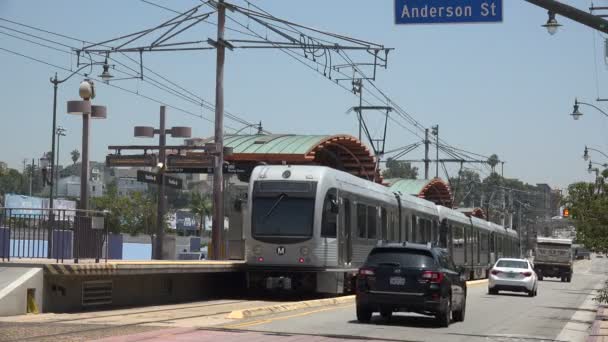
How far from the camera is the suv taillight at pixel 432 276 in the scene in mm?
18456

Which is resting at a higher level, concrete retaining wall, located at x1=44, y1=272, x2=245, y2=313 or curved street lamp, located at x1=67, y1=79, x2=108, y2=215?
curved street lamp, located at x1=67, y1=79, x2=108, y2=215

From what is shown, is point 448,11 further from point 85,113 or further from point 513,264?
point 85,113

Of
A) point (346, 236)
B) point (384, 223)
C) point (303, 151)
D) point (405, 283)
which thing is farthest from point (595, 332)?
point (303, 151)

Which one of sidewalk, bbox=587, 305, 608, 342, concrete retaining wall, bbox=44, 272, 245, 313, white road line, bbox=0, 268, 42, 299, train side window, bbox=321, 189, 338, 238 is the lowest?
sidewalk, bbox=587, 305, 608, 342

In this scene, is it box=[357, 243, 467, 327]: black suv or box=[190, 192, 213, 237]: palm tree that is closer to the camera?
box=[357, 243, 467, 327]: black suv

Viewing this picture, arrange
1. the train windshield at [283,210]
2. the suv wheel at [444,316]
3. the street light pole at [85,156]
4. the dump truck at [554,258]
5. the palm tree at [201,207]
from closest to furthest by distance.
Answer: the suv wheel at [444,316] → the train windshield at [283,210] → the street light pole at [85,156] → the dump truck at [554,258] → the palm tree at [201,207]

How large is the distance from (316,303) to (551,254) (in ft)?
141

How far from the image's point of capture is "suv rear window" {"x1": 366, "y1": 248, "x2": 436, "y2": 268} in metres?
18.8

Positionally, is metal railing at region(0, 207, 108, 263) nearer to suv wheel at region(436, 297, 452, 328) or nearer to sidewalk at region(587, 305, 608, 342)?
suv wheel at region(436, 297, 452, 328)

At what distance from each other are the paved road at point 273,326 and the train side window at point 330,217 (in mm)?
2728

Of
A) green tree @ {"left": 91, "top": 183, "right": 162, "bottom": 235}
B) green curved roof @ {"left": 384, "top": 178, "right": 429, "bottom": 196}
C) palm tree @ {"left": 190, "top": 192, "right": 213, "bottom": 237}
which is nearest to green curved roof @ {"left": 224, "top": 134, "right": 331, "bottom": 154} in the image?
green curved roof @ {"left": 384, "top": 178, "right": 429, "bottom": 196}

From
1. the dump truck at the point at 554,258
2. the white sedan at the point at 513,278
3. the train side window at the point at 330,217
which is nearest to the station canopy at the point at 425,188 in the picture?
the dump truck at the point at 554,258

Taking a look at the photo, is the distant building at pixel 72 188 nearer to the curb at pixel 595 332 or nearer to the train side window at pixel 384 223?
the train side window at pixel 384 223

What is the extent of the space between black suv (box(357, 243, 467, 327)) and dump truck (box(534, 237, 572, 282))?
4636 centimetres
